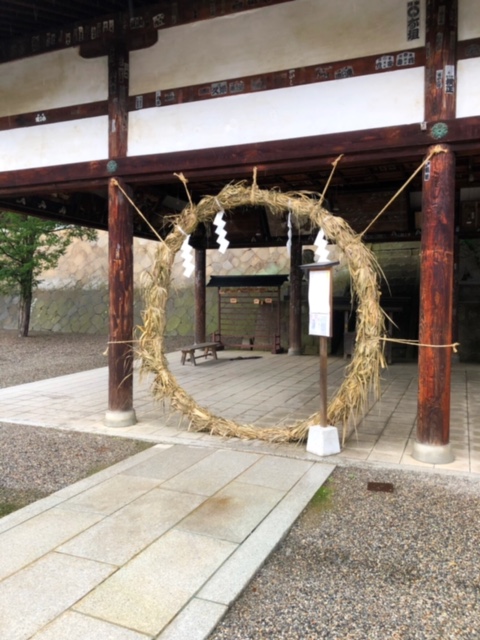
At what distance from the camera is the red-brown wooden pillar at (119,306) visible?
18.0ft

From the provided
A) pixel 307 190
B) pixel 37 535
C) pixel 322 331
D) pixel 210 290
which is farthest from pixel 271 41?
pixel 210 290

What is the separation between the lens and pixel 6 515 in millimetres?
3326

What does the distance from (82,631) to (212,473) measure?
2.02 meters

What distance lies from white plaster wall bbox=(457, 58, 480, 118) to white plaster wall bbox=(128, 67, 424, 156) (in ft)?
0.98

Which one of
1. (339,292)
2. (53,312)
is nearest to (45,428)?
(339,292)

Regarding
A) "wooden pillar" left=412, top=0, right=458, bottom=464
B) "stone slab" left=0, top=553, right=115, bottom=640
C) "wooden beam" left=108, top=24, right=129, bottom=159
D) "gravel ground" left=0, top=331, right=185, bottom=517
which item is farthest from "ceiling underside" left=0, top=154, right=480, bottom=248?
"stone slab" left=0, top=553, right=115, bottom=640

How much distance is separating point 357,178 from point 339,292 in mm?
7227

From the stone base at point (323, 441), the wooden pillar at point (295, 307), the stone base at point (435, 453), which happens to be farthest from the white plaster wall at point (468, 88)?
the wooden pillar at point (295, 307)

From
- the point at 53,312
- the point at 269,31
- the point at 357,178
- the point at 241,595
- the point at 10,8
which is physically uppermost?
the point at 10,8

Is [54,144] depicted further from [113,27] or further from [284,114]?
[284,114]

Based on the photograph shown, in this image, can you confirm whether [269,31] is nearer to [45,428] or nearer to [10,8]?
[10,8]

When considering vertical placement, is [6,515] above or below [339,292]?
below

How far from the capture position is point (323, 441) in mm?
4543

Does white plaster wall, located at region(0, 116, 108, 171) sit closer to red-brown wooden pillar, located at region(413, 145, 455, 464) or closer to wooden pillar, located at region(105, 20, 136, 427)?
wooden pillar, located at region(105, 20, 136, 427)
